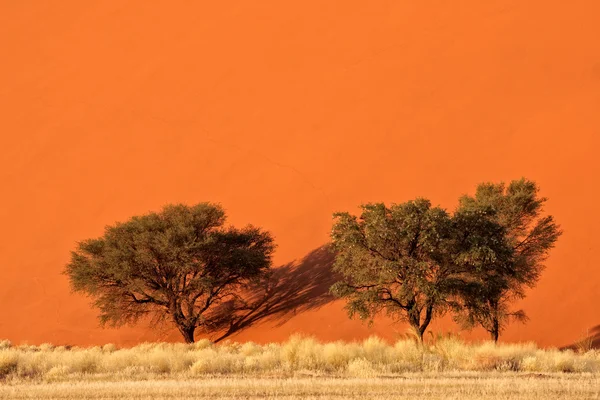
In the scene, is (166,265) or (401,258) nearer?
(401,258)

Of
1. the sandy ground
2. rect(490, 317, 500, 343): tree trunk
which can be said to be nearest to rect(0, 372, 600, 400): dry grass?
the sandy ground

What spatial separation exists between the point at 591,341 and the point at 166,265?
14.2 meters

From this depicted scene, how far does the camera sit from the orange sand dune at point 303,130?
25922mm

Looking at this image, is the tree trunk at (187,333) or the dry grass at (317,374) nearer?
the dry grass at (317,374)

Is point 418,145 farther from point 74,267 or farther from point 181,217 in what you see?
point 74,267

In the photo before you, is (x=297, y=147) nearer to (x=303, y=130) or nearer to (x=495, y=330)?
(x=303, y=130)

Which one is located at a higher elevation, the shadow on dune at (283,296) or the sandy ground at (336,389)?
the shadow on dune at (283,296)

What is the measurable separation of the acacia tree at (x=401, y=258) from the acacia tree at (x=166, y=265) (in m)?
6.98

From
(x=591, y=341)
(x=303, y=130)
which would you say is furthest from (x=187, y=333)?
(x=591, y=341)

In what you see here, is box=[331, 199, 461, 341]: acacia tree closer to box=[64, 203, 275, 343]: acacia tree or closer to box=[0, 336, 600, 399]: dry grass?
box=[0, 336, 600, 399]: dry grass

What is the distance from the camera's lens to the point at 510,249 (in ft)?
61.3

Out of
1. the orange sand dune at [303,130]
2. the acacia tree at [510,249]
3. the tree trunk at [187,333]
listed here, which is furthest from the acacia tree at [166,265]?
the acacia tree at [510,249]

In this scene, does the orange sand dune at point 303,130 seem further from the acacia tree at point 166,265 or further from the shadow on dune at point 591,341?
the acacia tree at point 166,265

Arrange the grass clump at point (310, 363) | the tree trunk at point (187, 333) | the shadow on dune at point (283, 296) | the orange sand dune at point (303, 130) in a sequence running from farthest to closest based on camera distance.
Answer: the orange sand dune at point (303, 130) → the shadow on dune at point (283, 296) → the tree trunk at point (187, 333) → the grass clump at point (310, 363)
